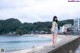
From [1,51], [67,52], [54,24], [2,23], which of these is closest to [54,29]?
[54,24]

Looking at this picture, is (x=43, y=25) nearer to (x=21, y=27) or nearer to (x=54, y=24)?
(x=21, y=27)

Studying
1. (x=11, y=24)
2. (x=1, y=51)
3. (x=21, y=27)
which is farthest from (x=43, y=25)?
→ (x=1, y=51)

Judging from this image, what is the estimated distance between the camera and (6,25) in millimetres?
165500

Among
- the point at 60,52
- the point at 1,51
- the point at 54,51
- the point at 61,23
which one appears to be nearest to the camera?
the point at 54,51

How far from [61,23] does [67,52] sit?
17521cm

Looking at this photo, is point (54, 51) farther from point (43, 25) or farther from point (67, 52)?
point (43, 25)

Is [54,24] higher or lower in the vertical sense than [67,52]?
higher

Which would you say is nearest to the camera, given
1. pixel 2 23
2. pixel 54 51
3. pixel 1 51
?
pixel 54 51

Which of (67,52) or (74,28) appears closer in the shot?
(67,52)

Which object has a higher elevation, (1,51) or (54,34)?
(54,34)

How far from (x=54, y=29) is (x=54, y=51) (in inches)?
133

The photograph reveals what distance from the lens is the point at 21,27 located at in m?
199

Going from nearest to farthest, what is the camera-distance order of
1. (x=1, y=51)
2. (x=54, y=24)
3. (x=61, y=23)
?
(x=54, y=24)
(x=1, y=51)
(x=61, y=23)

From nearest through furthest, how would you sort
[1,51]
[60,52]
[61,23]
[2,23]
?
[60,52], [1,51], [2,23], [61,23]
